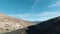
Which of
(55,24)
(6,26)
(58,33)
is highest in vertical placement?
(6,26)

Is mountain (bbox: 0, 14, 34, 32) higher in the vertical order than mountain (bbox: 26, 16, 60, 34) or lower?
higher

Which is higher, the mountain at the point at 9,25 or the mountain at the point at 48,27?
the mountain at the point at 9,25

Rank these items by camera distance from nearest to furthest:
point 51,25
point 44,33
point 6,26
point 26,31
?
1. point 51,25
2. point 44,33
3. point 26,31
4. point 6,26

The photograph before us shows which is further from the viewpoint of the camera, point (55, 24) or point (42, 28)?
point (42, 28)

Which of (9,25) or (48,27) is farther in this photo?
(9,25)

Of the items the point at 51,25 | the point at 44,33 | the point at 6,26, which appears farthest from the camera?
the point at 6,26

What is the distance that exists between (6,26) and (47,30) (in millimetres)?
10470

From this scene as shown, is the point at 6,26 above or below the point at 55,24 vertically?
above

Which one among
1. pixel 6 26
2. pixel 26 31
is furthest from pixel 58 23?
pixel 6 26

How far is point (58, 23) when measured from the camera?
8.30 m

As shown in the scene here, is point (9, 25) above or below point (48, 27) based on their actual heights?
above

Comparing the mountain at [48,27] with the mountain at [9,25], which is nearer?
the mountain at [48,27]

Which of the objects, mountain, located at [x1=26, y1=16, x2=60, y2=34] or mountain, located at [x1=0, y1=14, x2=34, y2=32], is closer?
mountain, located at [x1=26, y1=16, x2=60, y2=34]

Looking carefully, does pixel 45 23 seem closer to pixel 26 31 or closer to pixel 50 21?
pixel 50 21
